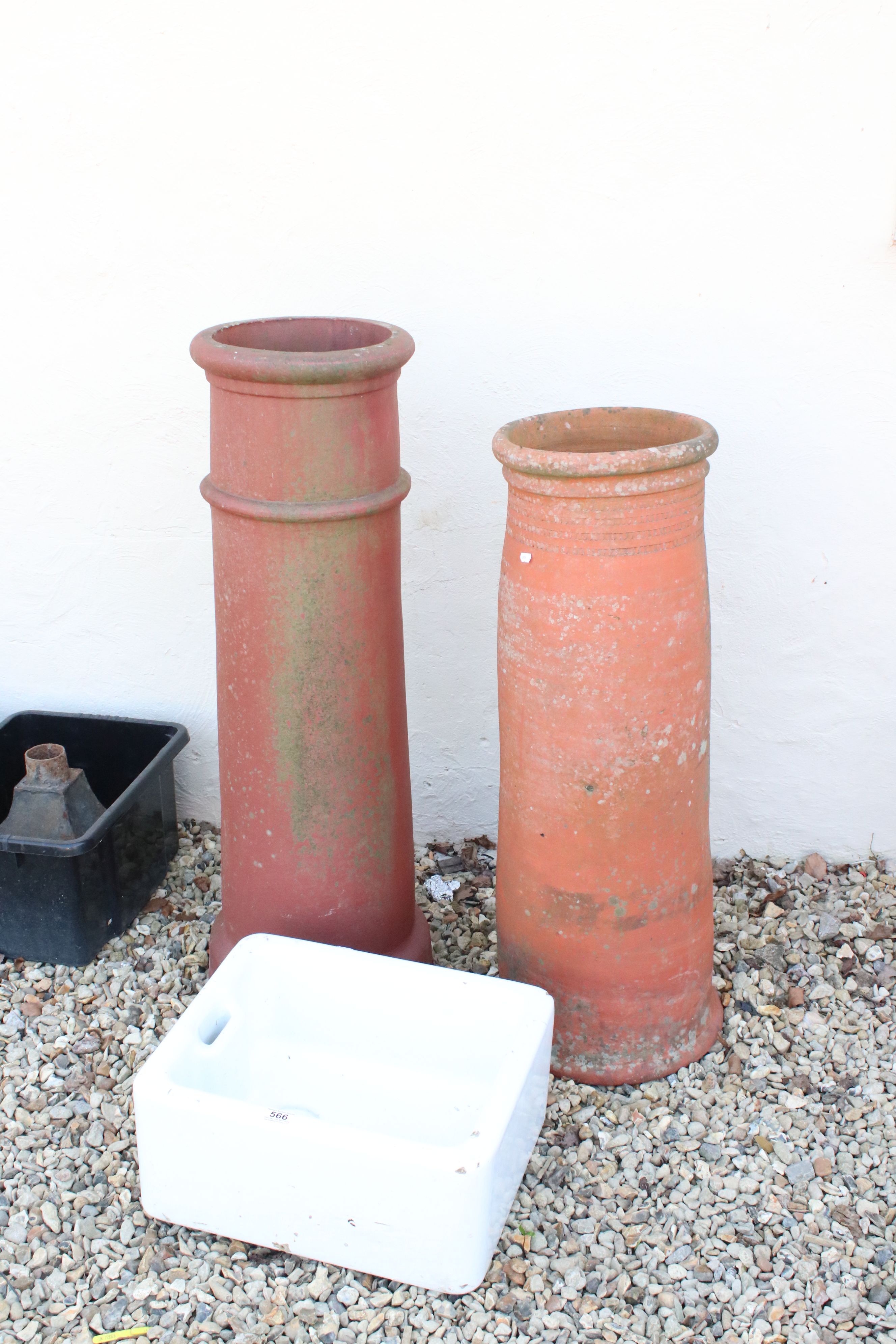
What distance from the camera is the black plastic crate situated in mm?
2652

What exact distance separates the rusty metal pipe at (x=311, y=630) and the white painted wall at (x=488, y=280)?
1.27 ft

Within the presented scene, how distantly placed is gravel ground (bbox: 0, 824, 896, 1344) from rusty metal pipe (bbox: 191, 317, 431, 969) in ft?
1.26

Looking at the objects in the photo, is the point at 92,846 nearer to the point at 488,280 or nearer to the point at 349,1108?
the point at 349,1108

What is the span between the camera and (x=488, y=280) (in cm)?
258

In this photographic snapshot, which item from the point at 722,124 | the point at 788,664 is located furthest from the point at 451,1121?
the point at 722,124

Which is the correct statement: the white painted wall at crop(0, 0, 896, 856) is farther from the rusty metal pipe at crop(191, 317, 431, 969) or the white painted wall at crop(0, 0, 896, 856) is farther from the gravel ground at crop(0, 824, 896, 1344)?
the gravel ground at crop(0, 824, 896, 1344)

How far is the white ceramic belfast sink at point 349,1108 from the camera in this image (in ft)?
6.23

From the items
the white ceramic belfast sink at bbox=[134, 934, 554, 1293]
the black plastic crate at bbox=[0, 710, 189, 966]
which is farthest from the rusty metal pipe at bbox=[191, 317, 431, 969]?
the black plastic crate at bbox=[0, 710, 189, 966]

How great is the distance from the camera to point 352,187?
2549 millimetres

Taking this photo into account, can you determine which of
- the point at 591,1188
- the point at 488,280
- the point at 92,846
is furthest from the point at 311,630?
the point at 591,1188

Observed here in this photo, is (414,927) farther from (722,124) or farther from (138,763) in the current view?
(722,124)

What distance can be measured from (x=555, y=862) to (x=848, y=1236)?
801 millimetres

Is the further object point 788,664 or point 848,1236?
point 788,664

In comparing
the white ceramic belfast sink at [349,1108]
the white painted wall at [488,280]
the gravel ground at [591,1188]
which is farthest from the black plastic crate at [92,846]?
the white ceramic belfast sink at [349,1108]
